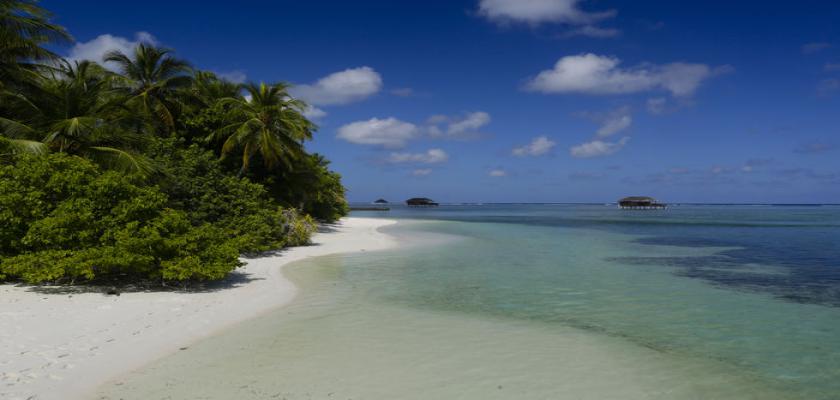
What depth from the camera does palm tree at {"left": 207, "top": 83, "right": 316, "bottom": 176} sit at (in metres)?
22.0

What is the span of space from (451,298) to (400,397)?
19.3 ft

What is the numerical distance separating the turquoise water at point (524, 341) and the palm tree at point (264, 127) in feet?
29.2

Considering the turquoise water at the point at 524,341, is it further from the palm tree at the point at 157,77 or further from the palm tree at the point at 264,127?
the palm tree at the point at 157,77

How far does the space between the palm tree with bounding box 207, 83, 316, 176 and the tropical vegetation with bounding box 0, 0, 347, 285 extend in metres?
0.08

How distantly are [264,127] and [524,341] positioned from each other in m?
18.1

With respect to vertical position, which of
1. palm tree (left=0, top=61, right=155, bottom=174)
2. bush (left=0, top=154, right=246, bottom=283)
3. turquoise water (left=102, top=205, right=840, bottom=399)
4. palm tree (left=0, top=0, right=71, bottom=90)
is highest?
palm tree (left=0, top=0, right=71, bottom=90)

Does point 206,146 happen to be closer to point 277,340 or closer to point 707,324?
point 277,340

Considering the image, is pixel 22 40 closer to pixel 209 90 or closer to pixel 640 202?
pixel 209 90

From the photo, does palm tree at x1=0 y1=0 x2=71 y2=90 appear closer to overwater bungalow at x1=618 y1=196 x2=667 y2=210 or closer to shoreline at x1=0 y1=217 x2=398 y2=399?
shoreline at x1=0 y1=217 x2=398 y2=399

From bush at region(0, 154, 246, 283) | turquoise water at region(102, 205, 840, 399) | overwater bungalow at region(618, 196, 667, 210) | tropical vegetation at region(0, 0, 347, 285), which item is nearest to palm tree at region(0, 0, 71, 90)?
tropical vegetation at region(0, 0, 347, 285)

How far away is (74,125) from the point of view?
14.1 metres

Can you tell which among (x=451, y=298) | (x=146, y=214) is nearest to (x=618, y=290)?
(x=451, y=298)

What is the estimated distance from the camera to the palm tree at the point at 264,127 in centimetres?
2205

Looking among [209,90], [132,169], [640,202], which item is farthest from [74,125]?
[640,202]
